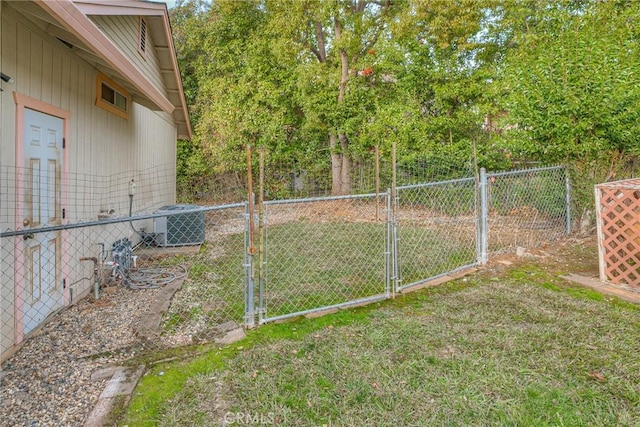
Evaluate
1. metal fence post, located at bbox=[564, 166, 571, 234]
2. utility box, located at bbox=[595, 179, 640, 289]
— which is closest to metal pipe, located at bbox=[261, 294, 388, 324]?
utility box, located at bbox=[595, 179, 640, 289]

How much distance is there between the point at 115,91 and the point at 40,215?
2752mm

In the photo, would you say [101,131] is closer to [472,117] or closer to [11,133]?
[11,133]

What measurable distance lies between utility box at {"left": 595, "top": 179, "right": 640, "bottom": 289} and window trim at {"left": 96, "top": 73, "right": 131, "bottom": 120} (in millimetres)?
6698

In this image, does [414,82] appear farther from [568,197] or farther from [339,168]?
[568,197]

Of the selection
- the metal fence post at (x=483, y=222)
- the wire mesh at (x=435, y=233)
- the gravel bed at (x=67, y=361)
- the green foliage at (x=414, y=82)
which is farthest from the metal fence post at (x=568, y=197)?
the gravel bed at (x=67, y=361)

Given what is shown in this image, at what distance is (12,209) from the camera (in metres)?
3.22

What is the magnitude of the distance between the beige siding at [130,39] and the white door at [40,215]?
6.30ft

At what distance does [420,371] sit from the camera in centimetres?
268

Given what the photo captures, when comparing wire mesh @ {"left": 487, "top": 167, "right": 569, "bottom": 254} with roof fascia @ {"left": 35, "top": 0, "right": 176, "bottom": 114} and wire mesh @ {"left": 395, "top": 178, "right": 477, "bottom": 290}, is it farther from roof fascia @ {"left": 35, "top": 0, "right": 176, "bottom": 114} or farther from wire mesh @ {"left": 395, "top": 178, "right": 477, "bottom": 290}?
roof fascia @ {"left": 35, "top": 0, "right": 176, "bottom": 114}

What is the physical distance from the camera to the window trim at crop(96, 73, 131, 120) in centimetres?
500

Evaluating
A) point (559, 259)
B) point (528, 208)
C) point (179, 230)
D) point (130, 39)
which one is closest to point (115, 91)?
point (130, 39)

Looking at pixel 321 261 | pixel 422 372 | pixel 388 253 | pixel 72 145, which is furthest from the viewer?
pixel 321 261

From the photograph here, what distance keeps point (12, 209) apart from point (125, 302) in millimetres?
1596

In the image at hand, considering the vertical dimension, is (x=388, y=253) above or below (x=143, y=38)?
below
